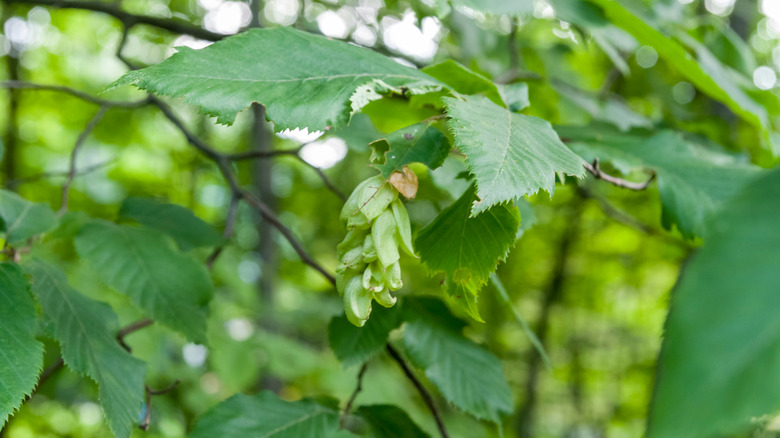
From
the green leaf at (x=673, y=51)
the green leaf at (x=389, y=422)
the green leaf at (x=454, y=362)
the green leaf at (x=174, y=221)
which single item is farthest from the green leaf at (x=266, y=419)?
the green leaf at (x=673, y=51)

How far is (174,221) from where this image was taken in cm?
112

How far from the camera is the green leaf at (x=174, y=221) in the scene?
1.09 meters

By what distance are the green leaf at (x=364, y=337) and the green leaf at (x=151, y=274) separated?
219mm

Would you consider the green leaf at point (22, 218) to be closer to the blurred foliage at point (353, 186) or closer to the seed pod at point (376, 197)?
the blurred foliage at point (353, 186)

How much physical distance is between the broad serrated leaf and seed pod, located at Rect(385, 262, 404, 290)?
37cm

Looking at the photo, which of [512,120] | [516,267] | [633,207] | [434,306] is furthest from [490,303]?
[512,120]

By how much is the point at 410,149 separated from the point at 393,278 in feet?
0.46

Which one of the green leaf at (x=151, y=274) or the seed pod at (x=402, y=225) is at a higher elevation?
the seed pod at (x=402, y=225)

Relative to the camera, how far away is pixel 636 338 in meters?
4.48

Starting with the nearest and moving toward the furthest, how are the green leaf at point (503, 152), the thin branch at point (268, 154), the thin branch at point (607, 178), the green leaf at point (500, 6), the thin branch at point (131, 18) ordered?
the green leaf at point (503, 152), the thin branch at point (607, 178), the green leaf at point (500, 6), the thin branch at point (268, 154), the thin branch at point (131, 18)

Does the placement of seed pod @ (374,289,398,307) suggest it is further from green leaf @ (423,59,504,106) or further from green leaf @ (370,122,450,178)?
green leaf @ (423,59,504,106)

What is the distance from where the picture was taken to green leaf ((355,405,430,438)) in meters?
0.93

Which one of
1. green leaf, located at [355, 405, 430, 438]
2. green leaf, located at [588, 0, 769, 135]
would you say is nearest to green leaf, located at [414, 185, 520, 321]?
green leaf, located at [355, 405, 430, 438]

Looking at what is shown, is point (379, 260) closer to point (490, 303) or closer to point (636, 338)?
point (490, 303)
